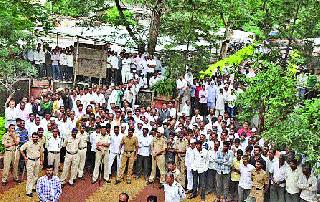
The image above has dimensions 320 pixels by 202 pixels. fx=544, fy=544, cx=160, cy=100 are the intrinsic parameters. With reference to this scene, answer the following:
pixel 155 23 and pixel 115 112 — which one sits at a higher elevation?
pixel 155 23

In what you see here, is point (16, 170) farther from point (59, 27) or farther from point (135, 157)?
point (59, 27)

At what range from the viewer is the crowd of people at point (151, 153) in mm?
13336

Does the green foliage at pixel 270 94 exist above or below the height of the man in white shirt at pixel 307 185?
Result: above

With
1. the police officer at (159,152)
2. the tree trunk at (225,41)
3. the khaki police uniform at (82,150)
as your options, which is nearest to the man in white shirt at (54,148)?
the khaki police uniform at (82,150)

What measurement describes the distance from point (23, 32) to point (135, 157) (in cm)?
502

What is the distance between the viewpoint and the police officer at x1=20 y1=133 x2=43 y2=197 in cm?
1438

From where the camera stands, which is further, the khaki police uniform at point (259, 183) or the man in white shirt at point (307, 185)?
the khaki police uniform at point (259, 183)

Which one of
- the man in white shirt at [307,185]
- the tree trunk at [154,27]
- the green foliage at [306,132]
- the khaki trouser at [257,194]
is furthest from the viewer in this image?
the tree trunk at [154,27]

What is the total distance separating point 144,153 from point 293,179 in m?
4.65

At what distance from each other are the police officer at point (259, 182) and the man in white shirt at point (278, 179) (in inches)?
7.6

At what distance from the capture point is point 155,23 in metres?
23.0

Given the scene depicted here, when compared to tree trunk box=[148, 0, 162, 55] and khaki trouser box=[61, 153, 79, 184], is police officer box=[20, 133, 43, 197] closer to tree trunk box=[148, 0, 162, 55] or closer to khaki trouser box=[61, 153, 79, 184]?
khaki trouser box=[61, 153, 79, 184]

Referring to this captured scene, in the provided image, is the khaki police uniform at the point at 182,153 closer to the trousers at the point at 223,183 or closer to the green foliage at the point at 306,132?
the trousers at the point at 223,183

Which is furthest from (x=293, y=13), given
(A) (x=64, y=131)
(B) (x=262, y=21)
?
(A) (x=64, y=131)
